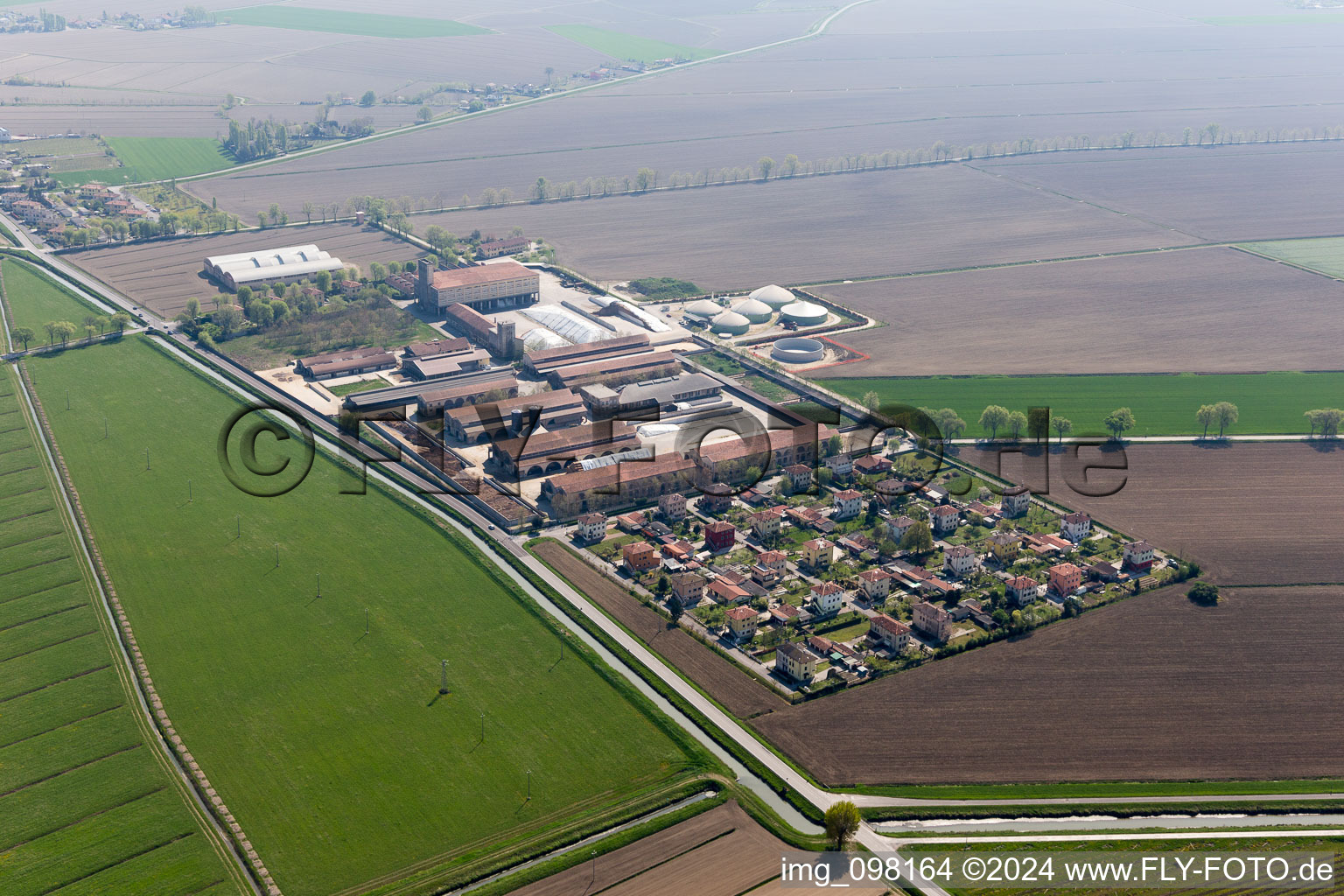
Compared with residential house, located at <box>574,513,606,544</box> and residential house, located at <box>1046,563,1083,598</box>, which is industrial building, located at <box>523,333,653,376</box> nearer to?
residential house, located at <box>574,513,606,544</box>

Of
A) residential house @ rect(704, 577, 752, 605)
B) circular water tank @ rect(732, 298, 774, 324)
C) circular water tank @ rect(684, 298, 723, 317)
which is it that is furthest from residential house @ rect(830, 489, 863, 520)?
circular water tank @ rect(684, 298, 723, 317)

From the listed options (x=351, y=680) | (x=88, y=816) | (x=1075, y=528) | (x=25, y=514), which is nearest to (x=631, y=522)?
(x=351, y=680)

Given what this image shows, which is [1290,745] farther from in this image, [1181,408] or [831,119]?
[831,119]

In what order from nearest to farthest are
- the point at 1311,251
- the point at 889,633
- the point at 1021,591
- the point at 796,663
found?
the point at 796,663, the point at 889,633, the point at 1021,591, the point at 1311,251

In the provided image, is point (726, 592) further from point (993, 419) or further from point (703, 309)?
point (703, 309)

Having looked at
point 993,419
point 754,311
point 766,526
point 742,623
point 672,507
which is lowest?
point 742,623

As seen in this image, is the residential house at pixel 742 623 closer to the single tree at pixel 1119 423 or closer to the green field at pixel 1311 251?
the single tree at pixel 1119 423

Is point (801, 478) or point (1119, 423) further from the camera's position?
point (1119, 423)

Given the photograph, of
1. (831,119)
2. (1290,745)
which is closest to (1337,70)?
(831,119)
